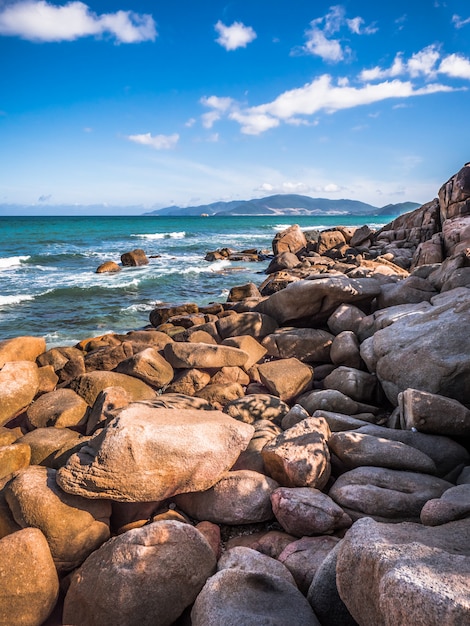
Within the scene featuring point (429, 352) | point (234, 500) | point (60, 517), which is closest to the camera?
point (60, 517)

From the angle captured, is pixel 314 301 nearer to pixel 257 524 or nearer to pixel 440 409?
pixel 440 409

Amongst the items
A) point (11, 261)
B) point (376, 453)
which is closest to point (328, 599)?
point (376, 453)

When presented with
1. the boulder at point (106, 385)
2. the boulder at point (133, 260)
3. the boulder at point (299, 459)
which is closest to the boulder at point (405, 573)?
the boulder at point (299, 459)

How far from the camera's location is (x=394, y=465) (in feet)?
18.5

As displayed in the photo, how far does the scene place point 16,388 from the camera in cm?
809

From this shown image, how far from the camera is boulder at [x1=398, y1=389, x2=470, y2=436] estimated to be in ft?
20.0

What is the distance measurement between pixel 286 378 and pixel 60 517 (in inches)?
225

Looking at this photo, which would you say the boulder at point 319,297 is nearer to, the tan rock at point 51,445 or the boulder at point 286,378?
the boulder at point 286,378

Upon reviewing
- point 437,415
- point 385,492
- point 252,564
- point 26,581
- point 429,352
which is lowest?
point 26,581

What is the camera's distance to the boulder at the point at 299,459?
18.1 ft

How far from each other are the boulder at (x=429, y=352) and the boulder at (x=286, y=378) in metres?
1.52

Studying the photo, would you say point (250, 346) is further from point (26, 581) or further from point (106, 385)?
point (26, 581)

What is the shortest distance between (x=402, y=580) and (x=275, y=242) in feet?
116

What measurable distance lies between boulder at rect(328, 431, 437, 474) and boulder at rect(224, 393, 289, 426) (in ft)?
6.42
